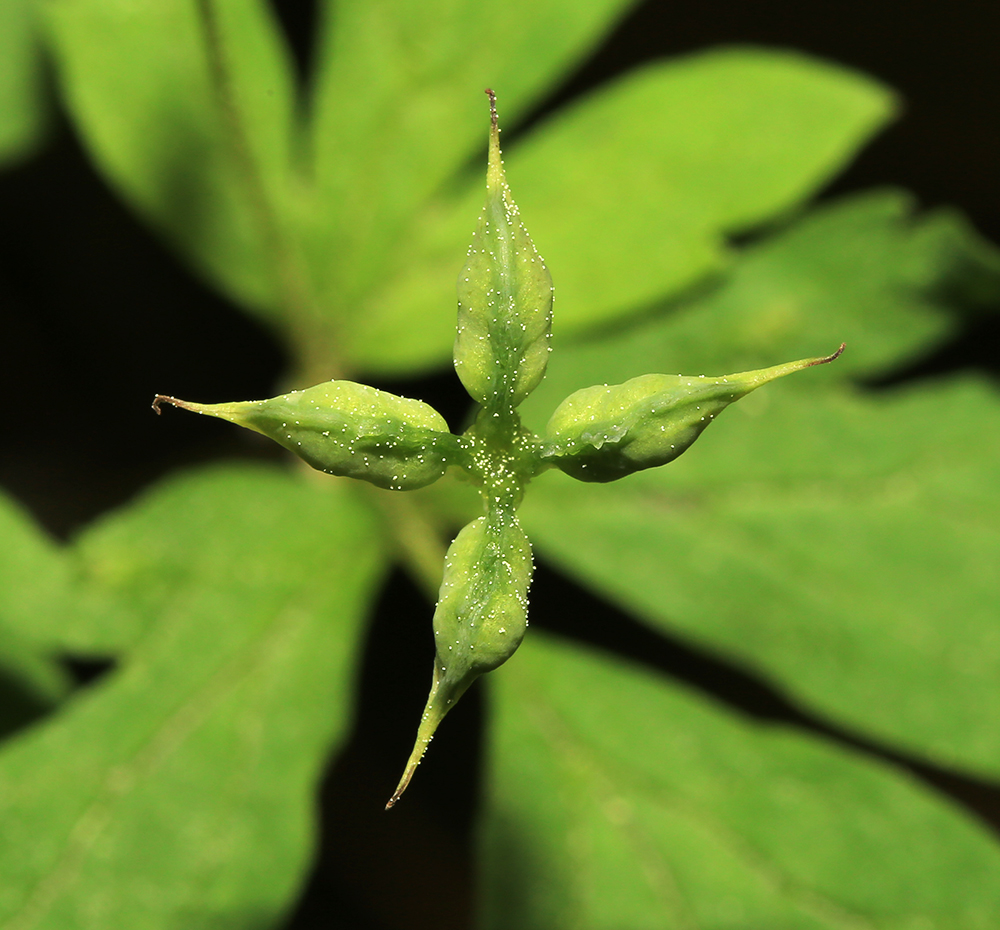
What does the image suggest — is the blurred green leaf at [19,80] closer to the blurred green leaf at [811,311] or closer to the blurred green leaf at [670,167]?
the blurred green leaf at [670,167]

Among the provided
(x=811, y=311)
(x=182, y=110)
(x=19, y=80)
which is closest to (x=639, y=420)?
(x=811, y=311)

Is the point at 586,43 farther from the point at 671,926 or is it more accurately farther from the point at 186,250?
the point at 671,926

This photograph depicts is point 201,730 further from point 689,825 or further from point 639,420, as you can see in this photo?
point 639,420

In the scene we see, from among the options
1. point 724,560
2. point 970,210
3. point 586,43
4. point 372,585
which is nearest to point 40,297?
point 372,585

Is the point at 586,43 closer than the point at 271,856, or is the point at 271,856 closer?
the point at 271,856

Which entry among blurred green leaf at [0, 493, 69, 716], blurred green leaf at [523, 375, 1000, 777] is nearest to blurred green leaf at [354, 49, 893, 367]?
blurred green leaf at [523, 375, 1000, 777]
